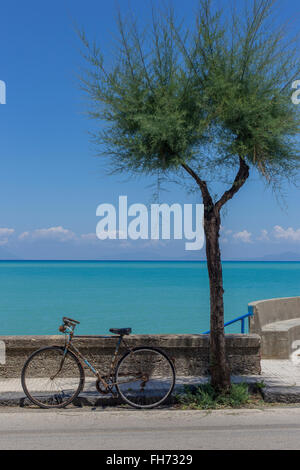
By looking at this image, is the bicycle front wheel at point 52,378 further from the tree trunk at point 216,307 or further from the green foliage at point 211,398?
the tree trunk at point 216,307

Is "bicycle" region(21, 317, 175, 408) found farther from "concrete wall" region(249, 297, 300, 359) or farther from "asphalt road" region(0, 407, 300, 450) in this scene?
"concrete wall" region(249, 297, 300, 359)

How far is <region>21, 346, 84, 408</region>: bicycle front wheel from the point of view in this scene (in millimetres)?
6613

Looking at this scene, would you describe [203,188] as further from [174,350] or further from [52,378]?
[52,378]

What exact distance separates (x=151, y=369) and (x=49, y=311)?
40741 millimetres

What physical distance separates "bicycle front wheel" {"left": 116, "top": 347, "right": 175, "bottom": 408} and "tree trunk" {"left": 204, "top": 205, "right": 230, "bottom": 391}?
0.67 m

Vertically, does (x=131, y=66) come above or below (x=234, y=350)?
above

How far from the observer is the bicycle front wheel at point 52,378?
6.61m

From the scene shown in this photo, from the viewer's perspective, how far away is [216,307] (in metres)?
7.12

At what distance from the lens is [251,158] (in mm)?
7328

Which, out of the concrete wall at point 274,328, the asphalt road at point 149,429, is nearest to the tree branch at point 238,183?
the asphalt road at point 149,429

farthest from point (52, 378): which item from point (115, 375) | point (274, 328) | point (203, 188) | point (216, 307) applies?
point (274, 328)

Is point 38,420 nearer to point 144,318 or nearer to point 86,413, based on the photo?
point 86,413

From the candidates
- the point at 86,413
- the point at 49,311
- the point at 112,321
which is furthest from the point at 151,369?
the point at 49,311

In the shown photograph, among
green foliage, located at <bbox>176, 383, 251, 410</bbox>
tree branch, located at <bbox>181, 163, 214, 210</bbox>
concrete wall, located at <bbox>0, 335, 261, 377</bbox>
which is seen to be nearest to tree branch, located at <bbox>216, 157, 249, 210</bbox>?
tree branch, located at <bbox>181, 163, 214, 210</bbox>
